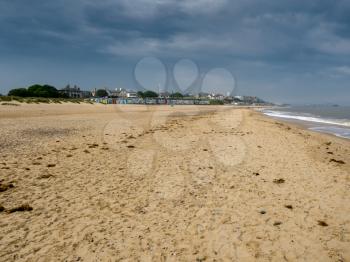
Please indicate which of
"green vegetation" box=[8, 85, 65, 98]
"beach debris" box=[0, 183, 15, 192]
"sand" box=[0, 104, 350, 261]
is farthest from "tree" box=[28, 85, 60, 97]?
"beach debris" box=[0, 183, 15, 192]

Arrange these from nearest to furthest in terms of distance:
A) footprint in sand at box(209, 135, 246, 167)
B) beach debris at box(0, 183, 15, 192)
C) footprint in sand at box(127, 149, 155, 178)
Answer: beach debris at box(0, 183, 15, 192) → footprint in sand at box(127, 149, 155, 178) → footprint in sand at box(209, 135, 246, 167)

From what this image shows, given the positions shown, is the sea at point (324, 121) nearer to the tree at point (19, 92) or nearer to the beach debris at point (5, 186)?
the beach debris at point (5, 186)

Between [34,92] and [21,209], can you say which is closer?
[21,209]

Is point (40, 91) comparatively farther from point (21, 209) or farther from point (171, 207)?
point (171, 207)

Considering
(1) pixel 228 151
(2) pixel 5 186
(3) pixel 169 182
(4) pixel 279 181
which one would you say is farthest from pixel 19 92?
(4) pixel 279 181

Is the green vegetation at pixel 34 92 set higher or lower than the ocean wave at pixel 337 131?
higher

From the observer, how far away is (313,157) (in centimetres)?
1088

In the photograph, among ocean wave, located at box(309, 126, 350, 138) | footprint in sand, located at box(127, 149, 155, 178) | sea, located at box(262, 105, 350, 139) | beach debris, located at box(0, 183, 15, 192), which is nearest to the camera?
beach debris, located at box(0, 183, 15, 192)

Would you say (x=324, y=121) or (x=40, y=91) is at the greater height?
(x=40, y=91)

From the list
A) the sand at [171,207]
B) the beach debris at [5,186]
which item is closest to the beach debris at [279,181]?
the sand at [171,207]

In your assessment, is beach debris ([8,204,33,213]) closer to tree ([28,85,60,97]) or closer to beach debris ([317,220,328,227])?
beach debris ([317,220,328,227])

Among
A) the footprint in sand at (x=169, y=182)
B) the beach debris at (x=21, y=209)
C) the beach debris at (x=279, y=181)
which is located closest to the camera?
the beach debris at (x=21, y=209)

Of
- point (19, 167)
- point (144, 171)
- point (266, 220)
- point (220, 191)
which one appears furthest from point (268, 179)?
point (19, 167)

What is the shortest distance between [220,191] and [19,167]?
636cm
